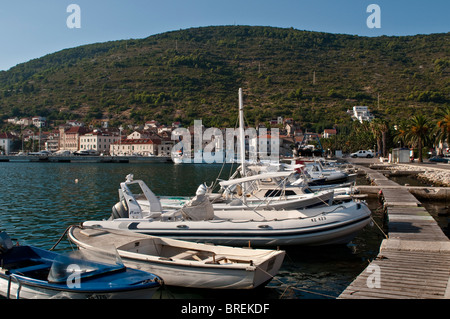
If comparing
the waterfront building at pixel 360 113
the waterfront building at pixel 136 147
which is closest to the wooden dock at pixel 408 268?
the waterfront building at pixel 136 147

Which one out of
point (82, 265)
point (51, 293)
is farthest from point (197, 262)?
point (51, 293)

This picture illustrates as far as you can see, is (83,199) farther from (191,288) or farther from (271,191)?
(191,288)

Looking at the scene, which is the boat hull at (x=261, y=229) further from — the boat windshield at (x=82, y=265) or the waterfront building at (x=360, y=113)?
the waterfront building at (x=360, y=113)

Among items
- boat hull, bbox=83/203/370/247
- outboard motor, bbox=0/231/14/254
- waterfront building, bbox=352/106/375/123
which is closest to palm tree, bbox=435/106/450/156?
boat hull, bbox=83/203/370/247

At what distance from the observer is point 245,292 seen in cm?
1077

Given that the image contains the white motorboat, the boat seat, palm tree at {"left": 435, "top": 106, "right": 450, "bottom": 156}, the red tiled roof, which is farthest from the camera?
the red tiled roof

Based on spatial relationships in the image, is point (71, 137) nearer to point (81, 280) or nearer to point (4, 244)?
point (4, 244)

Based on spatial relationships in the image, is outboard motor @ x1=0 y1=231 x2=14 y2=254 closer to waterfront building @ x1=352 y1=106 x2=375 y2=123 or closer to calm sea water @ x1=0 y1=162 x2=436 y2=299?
calm sea water @ x1=0 y1=162 x2=436 y2=299

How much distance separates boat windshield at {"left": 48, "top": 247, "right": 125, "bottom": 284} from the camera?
342 inches

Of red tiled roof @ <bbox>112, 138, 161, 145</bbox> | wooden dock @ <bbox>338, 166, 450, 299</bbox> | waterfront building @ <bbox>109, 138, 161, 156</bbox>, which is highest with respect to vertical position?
red tiled roof @ <bbox>112, 138, 161, 145</bbox>

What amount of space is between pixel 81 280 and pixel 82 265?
1.39 feet

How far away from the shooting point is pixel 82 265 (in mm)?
8969
